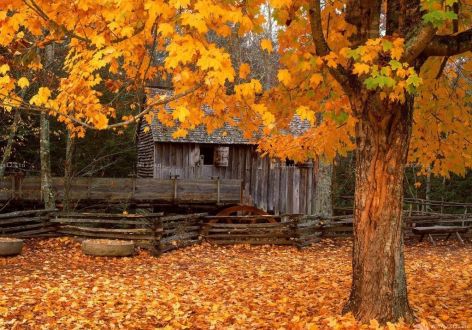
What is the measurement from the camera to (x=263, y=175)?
71.4 ft

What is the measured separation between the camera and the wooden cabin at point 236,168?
2115 cm

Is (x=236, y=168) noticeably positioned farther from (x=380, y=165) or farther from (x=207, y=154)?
(x=380, y=165)

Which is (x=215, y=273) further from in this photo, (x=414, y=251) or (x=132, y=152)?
(x=132, y=152)

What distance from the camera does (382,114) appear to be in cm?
618

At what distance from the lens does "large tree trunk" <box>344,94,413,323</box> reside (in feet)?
20.3

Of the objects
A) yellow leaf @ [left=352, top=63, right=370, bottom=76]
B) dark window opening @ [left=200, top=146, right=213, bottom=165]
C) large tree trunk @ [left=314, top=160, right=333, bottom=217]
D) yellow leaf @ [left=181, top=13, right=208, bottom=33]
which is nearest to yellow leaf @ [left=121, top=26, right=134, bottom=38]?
yellow leaf @ [left=181, top=13, right=208, bottom=33]

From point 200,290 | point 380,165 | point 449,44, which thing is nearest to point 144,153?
point 200,290

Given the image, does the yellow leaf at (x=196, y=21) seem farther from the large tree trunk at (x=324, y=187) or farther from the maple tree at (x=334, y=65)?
the large tree trunk at (x=324, y=187)

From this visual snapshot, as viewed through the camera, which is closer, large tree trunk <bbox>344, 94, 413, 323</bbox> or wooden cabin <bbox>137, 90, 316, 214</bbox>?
large tree trunk <bbox>344, 94, 413, 323</bbox>

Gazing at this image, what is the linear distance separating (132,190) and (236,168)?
5780 millimetres

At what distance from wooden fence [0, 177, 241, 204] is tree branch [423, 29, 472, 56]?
43.9 feet

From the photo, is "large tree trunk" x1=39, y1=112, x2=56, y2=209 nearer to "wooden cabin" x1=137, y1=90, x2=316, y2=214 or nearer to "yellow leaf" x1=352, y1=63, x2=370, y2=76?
"wooden cabin" x1=137, y1=90, x2=316, y2=214

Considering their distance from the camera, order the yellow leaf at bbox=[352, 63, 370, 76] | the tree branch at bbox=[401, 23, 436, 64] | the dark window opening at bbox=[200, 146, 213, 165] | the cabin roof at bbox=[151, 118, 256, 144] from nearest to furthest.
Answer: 1. the yellow leaf at bbox=[352, 63, 370, 76]
2. the tree branch at bbox=[401, 23, 436, 64]
3. the cabin roof at bbox=[151, 118, 256, 144]
4. the dark window opening at bbox=[200, 146, 213, 165]

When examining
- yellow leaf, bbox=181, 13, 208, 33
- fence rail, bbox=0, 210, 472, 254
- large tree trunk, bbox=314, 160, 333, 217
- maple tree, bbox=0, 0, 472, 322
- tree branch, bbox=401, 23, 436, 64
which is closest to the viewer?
yellow leaf, bbox=181, 13, 208, 33
